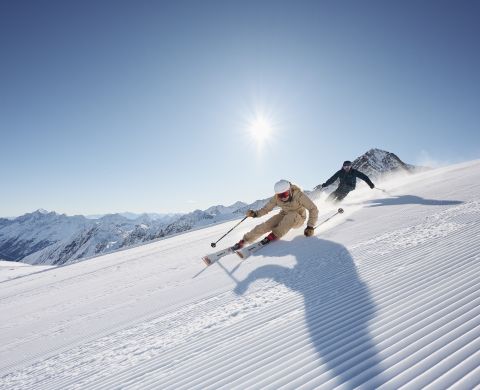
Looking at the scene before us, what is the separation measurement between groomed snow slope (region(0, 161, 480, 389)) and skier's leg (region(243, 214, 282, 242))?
2.47ft

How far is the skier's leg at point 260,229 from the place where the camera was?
8.39 meters

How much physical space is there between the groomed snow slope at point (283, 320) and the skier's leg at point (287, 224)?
0.51 metres

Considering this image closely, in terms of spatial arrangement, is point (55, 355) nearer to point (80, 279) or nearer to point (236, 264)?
point (236, 264)

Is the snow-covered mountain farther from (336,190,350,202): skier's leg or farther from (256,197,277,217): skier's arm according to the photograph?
(256,197,277,217): skier's arm

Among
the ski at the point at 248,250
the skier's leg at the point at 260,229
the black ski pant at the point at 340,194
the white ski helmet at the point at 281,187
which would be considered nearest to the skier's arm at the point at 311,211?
the white ski helmet at the point at 281,187

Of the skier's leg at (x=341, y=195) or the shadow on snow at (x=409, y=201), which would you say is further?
the skier's leg at (x=341, y=195)

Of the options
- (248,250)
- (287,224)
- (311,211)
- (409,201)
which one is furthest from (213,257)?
(409,201)

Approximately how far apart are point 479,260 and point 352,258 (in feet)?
6.68

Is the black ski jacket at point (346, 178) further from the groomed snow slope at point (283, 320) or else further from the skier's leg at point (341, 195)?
the groomed snow slope at point (283, 320)

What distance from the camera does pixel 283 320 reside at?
3750 millimetres

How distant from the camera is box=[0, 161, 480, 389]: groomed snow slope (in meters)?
2.49

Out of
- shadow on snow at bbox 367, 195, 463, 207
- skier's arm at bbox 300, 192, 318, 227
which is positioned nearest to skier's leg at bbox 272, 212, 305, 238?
skier's arm at bbox 300, 192, 318, 227

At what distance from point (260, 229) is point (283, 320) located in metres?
4.79

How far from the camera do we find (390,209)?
32.6 ft
